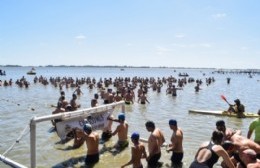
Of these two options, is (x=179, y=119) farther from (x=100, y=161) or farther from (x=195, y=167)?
(x=195, y=167)

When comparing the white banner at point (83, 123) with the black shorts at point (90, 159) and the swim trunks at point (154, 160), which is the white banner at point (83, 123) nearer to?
the black shorts at point (90, 159)

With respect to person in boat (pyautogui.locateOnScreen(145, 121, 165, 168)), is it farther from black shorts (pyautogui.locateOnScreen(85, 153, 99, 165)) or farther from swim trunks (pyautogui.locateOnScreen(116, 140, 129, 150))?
swim trunks (pyautogui.locateOnScreen(116, 140, 129, 150))

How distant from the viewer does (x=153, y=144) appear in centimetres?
917

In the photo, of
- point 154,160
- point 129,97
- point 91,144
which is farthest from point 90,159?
point 129,97

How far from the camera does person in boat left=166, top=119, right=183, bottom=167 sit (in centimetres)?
928

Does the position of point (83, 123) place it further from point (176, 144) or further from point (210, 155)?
point (210, 155)

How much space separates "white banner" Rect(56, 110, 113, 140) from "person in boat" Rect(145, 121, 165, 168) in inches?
101

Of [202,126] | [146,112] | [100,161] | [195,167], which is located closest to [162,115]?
[146,112]

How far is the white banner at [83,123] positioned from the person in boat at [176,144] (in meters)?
2.99

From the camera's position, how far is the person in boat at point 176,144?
365 inches

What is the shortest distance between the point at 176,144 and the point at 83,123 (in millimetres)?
3143

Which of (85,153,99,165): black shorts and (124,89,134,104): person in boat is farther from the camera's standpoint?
(124,89,134,104): person in boat

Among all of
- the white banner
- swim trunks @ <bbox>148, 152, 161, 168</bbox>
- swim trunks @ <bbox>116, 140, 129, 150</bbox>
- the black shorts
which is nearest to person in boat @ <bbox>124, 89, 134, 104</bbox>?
the white banner

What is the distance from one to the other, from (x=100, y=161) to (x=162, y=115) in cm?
1117
